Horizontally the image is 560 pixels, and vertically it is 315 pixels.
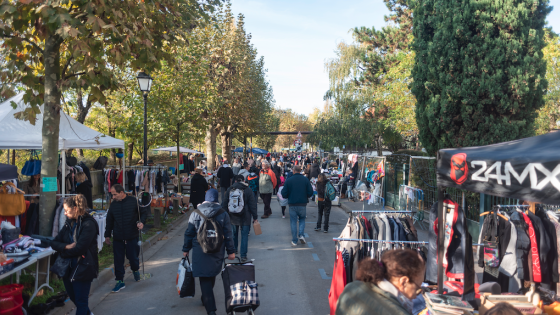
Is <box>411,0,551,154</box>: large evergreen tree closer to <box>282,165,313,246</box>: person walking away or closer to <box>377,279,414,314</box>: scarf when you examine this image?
<box>282,165,313,246</box>: person walking away

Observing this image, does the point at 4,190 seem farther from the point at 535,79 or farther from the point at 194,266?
the point at 535,79

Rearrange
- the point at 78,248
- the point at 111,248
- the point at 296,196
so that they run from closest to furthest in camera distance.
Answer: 1. the point at 78,248
2. the point at 111,248
3. the point at 296,196

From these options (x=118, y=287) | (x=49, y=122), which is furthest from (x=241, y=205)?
(x=49, y=122)

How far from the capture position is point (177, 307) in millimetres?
5766

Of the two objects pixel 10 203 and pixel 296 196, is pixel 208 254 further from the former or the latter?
pixel 296 196

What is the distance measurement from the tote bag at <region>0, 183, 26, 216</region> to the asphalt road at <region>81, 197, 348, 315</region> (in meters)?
1.98

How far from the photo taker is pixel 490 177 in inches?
133

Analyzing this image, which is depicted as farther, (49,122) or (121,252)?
(121,252)

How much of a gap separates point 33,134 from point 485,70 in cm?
1228

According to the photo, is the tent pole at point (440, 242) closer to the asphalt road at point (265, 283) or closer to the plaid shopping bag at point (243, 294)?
the asphalt road at point (265, 283)

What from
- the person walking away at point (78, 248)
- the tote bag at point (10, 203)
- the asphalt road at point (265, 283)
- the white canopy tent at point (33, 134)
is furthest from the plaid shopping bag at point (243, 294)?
the white canopy tent at point (33, 134)

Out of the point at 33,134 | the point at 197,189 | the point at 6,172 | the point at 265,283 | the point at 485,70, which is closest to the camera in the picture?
the point at 6,172

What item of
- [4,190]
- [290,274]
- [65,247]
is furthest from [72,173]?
[290,274]

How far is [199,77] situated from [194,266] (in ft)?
45.0
